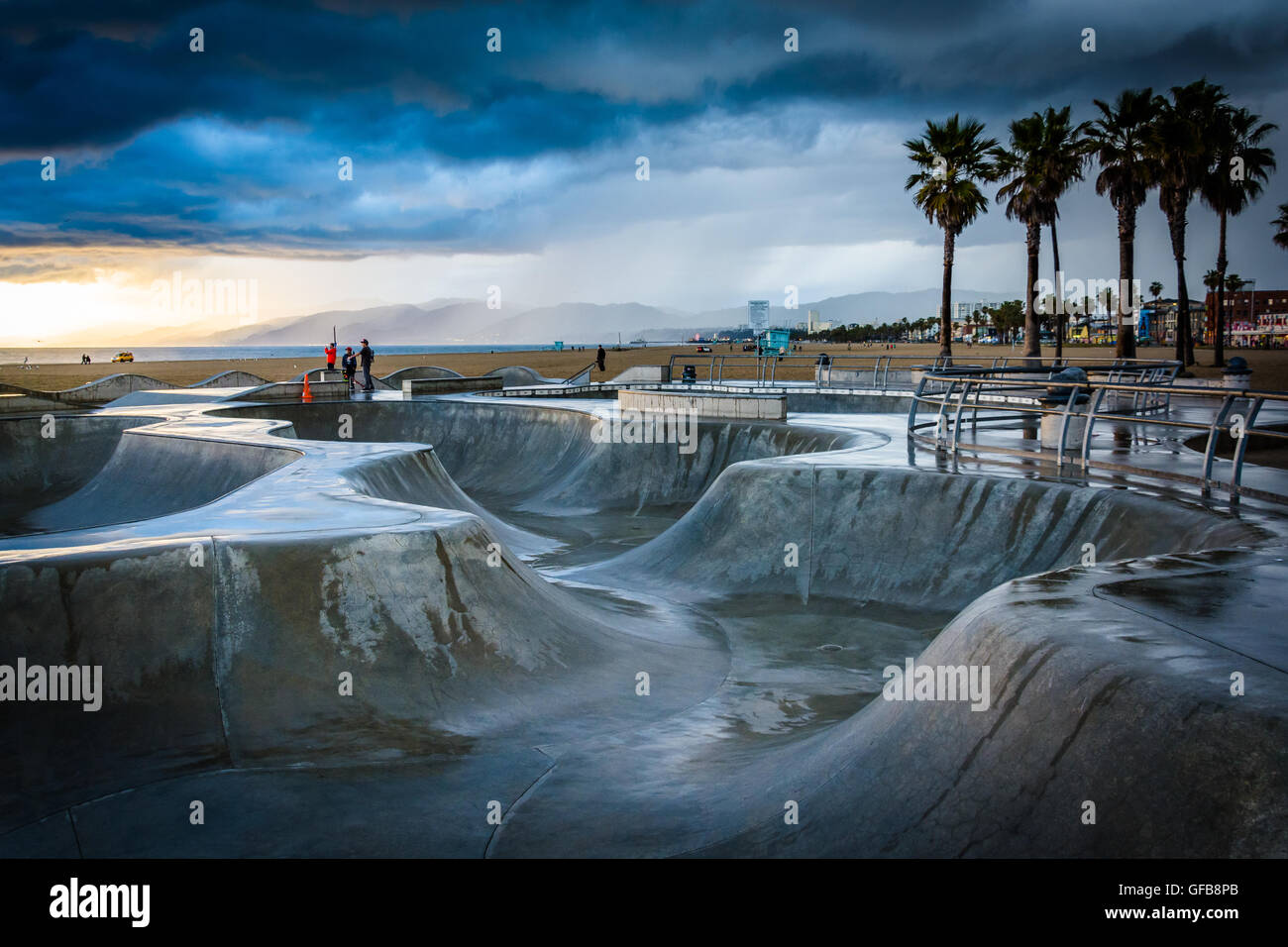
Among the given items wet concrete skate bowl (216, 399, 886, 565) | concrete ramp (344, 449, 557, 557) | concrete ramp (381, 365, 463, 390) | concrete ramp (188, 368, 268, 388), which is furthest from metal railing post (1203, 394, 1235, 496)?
concrete ramp (188, 368, 268, 388)

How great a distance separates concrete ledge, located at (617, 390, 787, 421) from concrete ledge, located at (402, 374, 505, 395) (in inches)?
350

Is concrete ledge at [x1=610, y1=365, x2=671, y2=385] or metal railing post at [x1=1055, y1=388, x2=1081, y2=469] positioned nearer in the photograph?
metal railing post at [x1=1055, y1=388, x2=1081, y2=469]

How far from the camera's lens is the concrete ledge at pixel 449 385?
29.0m

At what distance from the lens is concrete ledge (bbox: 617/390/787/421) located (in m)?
19.2

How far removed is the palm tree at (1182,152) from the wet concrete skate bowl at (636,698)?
37731 millimetres

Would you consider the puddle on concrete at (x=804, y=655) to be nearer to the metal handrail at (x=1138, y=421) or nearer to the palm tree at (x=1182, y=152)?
the metal handrail at (x=1138, y=421)

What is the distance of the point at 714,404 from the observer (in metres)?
20.4

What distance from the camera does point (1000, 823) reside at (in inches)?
150

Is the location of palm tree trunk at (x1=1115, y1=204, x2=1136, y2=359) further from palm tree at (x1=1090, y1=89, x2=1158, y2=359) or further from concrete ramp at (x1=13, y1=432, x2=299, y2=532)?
concrete ramp at (x1=13, y1=432, x2=299, y2=532)

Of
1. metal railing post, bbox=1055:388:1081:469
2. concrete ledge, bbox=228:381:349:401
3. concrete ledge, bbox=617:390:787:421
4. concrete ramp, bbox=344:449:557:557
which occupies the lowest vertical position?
concrete ramp, bbox=344:449:557:557

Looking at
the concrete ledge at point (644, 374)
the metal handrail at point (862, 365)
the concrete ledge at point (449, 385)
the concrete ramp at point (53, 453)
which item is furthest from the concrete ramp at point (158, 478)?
the concrete ledge at point (644, 374)

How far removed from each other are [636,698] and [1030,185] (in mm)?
44913

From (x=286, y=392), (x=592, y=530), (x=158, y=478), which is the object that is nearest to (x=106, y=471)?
(x=158, y=478)

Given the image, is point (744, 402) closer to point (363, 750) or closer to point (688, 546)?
point (688, 546)
